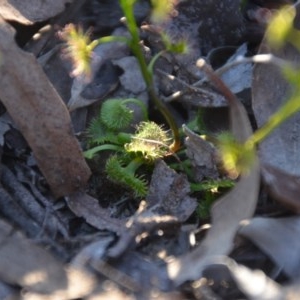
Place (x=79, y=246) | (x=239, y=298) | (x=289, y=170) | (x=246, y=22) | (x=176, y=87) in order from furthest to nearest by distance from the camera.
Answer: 1. (x=246, y=22)
2. (x=176, y=87)
3. (x=289, y=170)
4. (x=79, y=246)
5. (x=239, y=298)

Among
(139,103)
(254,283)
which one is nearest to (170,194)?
(139,103)

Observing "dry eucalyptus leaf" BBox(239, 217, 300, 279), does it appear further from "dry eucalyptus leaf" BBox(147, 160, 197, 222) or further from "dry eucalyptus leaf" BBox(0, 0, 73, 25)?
"dry eucalyptus leaf" BBox(0, 0, 73, 25)

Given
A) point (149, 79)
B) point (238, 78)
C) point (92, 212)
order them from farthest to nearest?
point (238, 78)
point (149, 79)
point (92, 212)

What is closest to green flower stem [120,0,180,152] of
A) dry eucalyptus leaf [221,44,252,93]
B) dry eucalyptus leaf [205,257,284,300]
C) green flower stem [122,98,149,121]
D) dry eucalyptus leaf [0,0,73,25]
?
green flower stem [122,98,149,121]

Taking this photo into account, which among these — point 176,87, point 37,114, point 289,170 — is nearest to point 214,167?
point 289,170

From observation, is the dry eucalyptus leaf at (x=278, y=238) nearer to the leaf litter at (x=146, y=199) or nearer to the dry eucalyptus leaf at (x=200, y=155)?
the leaf litter at (x=146, y=199)

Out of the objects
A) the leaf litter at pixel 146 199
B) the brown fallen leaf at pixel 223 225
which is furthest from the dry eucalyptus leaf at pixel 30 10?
the brown fallen leaf at pixel 223 225

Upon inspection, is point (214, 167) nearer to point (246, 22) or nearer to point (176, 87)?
point (176, 87)

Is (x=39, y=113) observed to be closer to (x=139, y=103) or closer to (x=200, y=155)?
(x=139, y=103)
